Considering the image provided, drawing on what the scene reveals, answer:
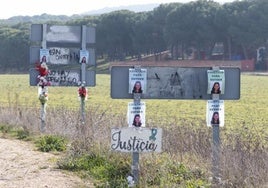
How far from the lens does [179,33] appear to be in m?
88.3

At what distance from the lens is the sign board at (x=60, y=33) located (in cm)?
1376

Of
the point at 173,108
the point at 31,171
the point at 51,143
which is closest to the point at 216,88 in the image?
the point at 31,171

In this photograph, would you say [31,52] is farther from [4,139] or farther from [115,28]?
[115,28]

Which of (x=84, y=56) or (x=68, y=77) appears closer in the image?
(x=84, y=56)

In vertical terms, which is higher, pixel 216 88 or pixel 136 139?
pixel 216 88

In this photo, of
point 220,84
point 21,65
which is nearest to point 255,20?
point 21,65

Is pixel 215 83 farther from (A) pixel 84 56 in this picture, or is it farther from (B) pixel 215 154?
(A) pixel 84 56

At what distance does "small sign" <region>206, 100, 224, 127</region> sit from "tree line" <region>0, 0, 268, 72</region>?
68.2 metres

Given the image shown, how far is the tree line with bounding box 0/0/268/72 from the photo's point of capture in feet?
281

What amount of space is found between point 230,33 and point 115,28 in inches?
820

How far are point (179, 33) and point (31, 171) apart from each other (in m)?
80.9

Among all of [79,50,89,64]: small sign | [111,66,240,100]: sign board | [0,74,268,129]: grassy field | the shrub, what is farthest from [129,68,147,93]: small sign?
[79,50,89,64]: small sign

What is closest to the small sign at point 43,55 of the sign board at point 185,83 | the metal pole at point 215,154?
the sign board at point 185,83

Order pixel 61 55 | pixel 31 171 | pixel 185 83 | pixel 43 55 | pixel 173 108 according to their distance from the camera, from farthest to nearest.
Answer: pixel 173 108 → pixel 61 55 → pixel 43 55 → pixel 31 171 → pixel 185 83
